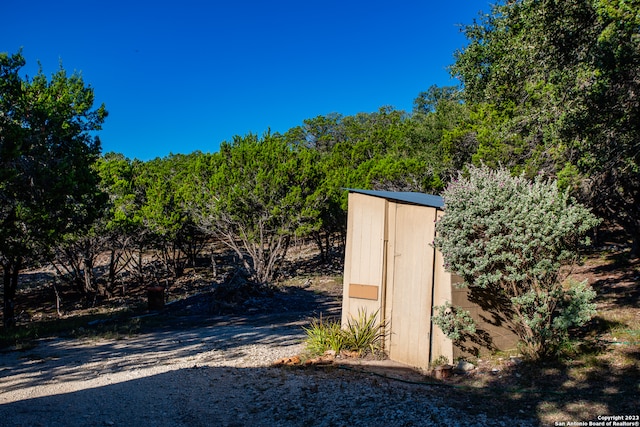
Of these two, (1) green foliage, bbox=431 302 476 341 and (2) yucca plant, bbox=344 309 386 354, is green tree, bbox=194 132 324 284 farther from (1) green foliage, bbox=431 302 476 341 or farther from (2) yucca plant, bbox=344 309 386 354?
(1) green foliage, bbox=431 302 476 341

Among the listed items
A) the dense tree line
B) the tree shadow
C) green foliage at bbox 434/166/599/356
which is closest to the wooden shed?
green foliage at bbox 434/166/599/356

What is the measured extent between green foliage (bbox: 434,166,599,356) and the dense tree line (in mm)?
1084

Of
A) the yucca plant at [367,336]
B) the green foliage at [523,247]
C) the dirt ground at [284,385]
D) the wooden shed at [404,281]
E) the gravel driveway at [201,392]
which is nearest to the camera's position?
the dirt ground at [284,385]

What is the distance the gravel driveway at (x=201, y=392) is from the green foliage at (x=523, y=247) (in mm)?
1713

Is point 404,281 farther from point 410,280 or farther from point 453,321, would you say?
point 453,321

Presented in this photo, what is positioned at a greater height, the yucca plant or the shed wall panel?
the shed wall panel

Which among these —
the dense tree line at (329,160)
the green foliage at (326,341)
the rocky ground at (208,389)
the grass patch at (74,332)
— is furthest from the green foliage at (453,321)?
the grass patch at (74,332)

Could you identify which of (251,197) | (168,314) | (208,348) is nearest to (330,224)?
(251,197)

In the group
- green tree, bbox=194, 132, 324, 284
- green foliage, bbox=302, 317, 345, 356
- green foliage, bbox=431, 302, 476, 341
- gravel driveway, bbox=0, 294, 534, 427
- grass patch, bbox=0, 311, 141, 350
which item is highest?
green tree, bbox=194, 132, 324, 284

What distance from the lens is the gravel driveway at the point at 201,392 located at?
503 cm

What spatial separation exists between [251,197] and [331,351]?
41.6ft

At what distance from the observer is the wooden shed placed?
22.2 feet

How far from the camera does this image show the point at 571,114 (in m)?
7.94

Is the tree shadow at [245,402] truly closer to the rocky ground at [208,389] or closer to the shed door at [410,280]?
the rocky ground at [208,389]
